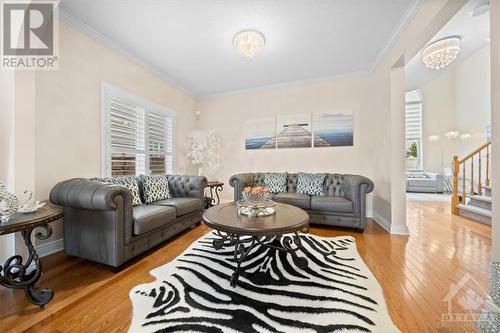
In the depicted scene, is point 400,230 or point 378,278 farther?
point 400,230

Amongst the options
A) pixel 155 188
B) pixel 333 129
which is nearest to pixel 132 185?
pixel 155 188

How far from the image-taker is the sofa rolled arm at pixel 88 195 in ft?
5.81

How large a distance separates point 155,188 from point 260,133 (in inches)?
101

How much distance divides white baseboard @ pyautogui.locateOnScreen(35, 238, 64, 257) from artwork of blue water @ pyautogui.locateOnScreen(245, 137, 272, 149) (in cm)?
352

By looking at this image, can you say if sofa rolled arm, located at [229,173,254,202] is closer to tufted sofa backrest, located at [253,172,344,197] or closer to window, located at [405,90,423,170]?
tufted sofa backrest, located at [253,172,344,197]

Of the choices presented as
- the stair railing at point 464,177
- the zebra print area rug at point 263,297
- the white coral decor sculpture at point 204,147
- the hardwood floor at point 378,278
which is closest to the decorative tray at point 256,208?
the zebra print area rug at point 263,297

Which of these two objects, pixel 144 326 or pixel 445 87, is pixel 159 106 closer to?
pixel 144 326

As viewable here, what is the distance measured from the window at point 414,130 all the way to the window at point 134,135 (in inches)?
340

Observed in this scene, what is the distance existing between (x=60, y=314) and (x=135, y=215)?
3.00ft

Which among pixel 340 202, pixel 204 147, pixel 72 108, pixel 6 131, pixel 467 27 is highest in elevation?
pixel 467 27

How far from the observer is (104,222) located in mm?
1866

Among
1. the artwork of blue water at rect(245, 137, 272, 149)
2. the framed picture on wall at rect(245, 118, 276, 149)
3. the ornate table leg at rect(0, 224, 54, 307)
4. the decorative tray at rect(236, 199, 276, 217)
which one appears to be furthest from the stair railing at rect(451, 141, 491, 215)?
the ornate table leg at rect(0, 224, 54, 307)

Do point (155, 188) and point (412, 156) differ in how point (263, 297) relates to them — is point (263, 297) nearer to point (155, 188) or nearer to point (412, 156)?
point (155, 188)

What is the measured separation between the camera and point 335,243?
2504 millimetres
